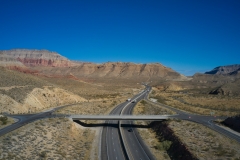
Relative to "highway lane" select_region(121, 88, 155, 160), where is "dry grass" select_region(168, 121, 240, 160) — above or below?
above

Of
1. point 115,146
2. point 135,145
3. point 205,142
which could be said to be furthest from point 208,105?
point 115,146

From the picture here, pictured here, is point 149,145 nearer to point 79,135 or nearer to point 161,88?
point 79,135

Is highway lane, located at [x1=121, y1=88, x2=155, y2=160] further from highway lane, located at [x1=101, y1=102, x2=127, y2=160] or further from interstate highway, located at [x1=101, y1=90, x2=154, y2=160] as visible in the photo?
highway lane, located at [x1=101, y1=102, x2=127, y2=160]

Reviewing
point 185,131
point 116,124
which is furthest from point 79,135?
point 185,131

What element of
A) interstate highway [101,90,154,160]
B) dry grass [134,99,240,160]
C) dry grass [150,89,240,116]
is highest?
dry grass [150,89,240,116]

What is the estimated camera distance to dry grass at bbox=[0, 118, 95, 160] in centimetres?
3118

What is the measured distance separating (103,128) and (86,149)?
13.4 metres

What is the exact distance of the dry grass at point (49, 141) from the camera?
31183 mm

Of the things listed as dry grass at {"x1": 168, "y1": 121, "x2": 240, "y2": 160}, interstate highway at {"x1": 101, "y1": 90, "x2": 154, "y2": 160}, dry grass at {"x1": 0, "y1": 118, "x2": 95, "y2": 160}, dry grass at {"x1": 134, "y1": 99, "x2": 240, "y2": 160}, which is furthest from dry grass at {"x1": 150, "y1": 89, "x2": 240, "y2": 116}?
dry grass at {"x1": 0, "y1": 118, "x2": 95, "y2": 160}

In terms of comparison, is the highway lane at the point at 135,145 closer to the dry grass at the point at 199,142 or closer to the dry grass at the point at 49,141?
the dry grass at the point at 199,142

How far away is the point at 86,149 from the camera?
39.9m

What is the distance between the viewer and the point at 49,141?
38531mm

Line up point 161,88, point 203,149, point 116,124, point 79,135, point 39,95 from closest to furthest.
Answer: point 203,149, point 79,135, point 116,124, point 39,95, point 161,88

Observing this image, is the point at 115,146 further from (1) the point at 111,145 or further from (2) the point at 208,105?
(2) the point at 208,105
